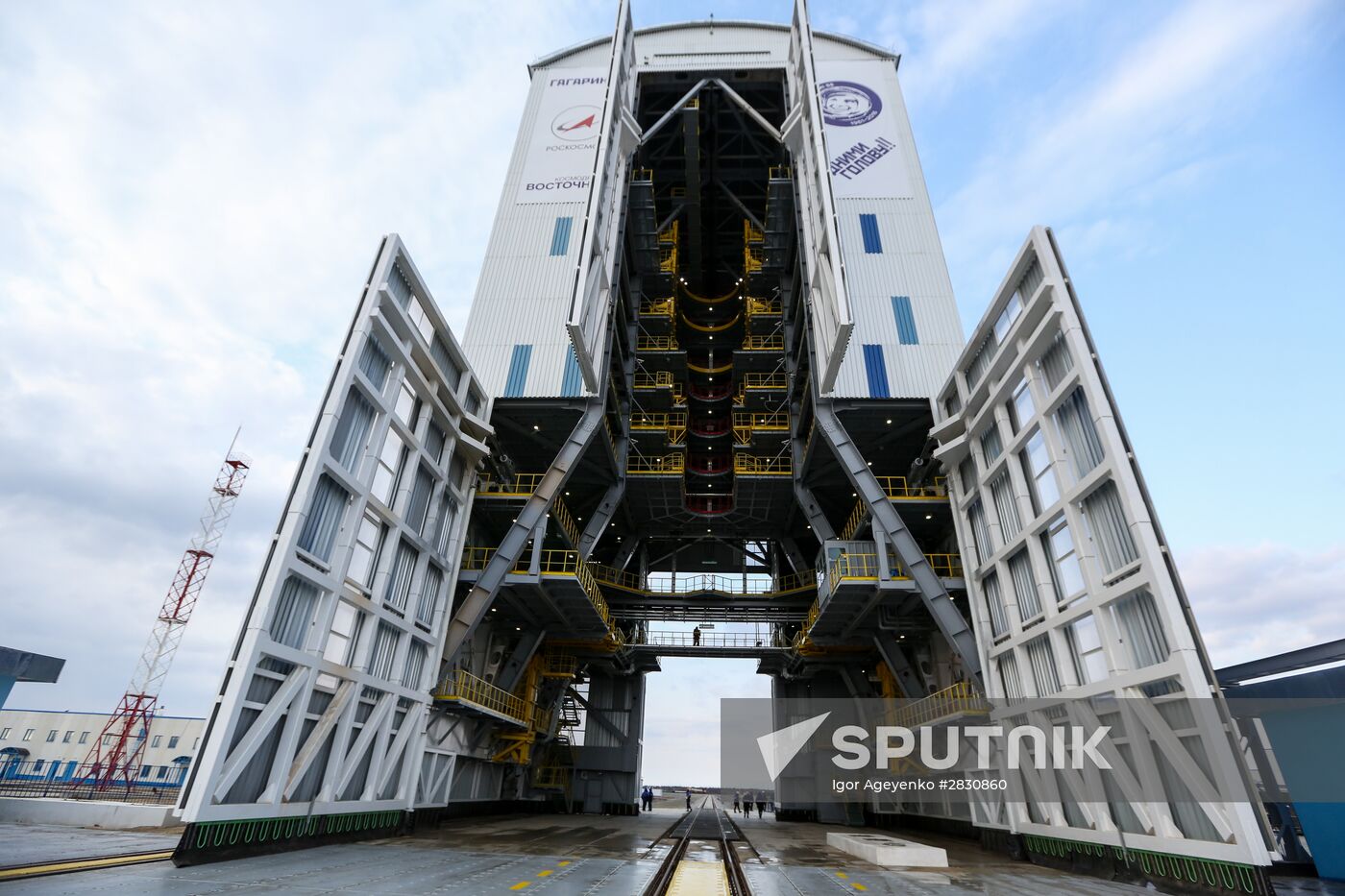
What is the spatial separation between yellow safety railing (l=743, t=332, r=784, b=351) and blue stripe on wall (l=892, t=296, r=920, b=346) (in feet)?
31.1

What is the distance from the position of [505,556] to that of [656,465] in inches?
472

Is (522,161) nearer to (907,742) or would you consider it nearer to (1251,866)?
(907,742)

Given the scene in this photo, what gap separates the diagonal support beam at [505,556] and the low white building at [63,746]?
116ft

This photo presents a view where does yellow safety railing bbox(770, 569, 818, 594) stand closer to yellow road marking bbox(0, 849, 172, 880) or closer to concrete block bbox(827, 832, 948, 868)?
concrete block bbox(827, 832, 948, 868)

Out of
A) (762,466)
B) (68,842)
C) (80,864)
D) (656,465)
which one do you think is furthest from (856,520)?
(68,842)

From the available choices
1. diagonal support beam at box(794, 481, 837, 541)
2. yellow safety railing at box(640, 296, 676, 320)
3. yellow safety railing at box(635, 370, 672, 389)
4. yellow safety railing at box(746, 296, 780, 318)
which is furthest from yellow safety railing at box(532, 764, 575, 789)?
yellow safety railing at box(746, 296, 780, 318)

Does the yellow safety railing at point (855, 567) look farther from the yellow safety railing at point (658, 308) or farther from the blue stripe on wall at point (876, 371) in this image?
the yellow safety railing at point (658, 308)

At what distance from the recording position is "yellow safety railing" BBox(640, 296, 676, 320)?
36750 millimetres

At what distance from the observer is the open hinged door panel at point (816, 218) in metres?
21.2

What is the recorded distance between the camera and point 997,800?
19.7 metres

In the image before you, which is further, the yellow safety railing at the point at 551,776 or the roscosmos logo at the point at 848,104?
the yellow safety railing at the point at 551,776

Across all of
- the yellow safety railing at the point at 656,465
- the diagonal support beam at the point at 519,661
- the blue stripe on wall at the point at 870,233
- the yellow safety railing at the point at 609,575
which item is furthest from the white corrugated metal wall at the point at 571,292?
the yellow safety railing at the point at 609,575

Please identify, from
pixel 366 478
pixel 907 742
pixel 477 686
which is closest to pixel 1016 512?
pixel 907 742

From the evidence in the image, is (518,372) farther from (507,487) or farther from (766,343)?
(766,343)
